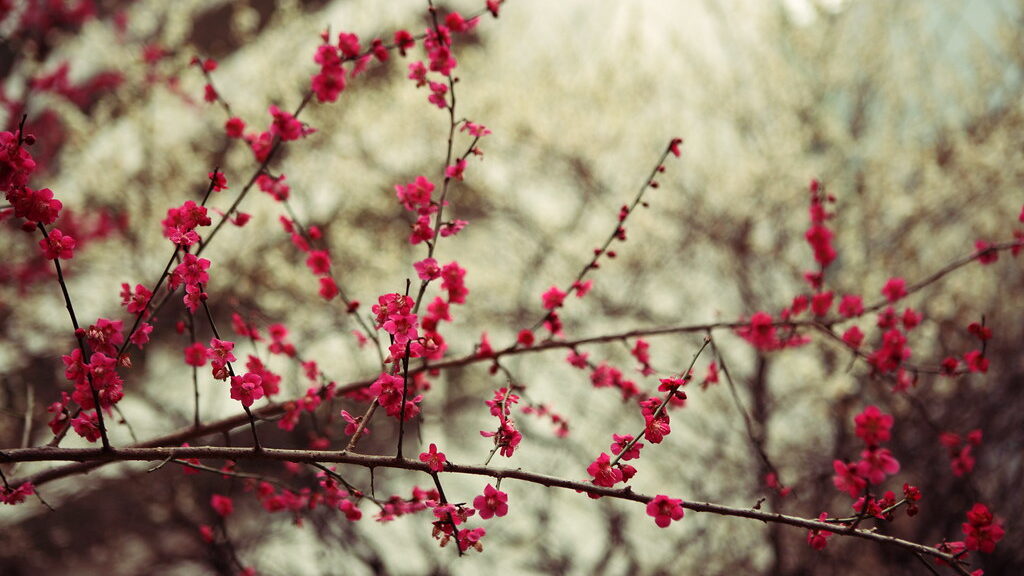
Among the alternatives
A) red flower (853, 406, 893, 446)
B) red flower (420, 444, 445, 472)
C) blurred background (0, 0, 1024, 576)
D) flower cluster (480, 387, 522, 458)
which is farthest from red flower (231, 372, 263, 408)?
blurred background (0, 0, 1024, 576)

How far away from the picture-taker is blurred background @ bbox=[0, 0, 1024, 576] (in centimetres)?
534

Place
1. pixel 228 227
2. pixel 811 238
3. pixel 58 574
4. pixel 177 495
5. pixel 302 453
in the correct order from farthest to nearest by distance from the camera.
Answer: pixel 228 227 → pixel 58 574 → pixel 177 495 → pixel 811 238 → pixel 302 453

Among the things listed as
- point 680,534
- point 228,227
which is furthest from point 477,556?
point 228,227

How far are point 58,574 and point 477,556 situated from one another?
404 cm

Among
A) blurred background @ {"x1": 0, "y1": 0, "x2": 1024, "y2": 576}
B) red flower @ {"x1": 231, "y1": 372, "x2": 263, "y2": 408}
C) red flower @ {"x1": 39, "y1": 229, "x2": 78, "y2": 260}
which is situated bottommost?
red flower @ {"x1": 231, "y1": 372, "x2": 263, "y2": 408}

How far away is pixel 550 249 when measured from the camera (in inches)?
265

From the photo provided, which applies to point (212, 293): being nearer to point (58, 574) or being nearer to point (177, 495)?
point (177, 495)

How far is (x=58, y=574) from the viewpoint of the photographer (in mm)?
5930

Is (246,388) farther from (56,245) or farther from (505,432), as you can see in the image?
(505,432)

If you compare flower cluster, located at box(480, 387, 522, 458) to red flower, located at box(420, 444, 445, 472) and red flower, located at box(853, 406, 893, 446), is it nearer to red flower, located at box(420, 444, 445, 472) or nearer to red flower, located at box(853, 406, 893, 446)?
red flower, located at box(420, 444, 445, 472)

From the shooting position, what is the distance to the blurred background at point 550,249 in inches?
210

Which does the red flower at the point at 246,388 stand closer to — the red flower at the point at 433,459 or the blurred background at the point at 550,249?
the red flower at the point at 433,459

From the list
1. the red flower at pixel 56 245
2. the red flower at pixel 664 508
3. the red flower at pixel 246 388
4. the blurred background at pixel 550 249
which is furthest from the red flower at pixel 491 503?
the blurred background at pixel 550 249

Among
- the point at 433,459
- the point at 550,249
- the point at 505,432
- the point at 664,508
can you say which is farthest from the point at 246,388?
the point at 550,249
